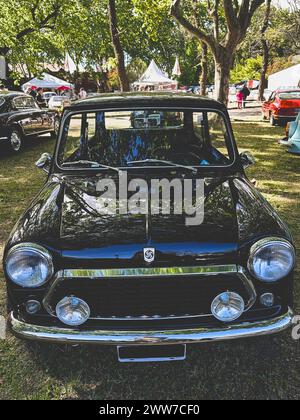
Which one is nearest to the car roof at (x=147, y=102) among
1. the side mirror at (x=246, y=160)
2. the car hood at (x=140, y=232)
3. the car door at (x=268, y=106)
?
the side mirror at (x=246, y=160)

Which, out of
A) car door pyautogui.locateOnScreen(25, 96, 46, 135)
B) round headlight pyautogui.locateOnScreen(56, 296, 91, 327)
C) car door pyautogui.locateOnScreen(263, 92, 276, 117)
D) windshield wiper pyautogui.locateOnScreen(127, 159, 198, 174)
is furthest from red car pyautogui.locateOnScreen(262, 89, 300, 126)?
round headlight pyautogui.locateOnScreen(56, 296, 91, 327)

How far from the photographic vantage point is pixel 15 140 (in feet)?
35.7

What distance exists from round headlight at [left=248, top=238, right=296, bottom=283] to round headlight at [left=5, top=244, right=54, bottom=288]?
3.81 feet

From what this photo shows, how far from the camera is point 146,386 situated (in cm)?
271

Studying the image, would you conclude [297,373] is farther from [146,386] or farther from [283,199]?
[283,199]

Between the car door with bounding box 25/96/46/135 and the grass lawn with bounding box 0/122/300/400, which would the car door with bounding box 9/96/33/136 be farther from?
the grass lawn with bounding box 0/122/300/400

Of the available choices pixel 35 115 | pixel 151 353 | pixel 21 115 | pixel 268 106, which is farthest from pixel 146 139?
pixel 268 106

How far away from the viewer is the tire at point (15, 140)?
10.6 m

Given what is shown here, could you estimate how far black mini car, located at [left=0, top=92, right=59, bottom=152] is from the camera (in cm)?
1036

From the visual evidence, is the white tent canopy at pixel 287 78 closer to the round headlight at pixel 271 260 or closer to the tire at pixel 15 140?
the tire at pixel 15 140

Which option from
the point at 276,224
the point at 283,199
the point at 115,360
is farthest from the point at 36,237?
the point at 283,199

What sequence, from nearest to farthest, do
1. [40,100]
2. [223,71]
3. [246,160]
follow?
[246,160]
[223,71]
[40,100]

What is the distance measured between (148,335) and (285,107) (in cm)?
1444

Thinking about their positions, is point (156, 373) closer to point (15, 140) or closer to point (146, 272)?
point (146, 272)
